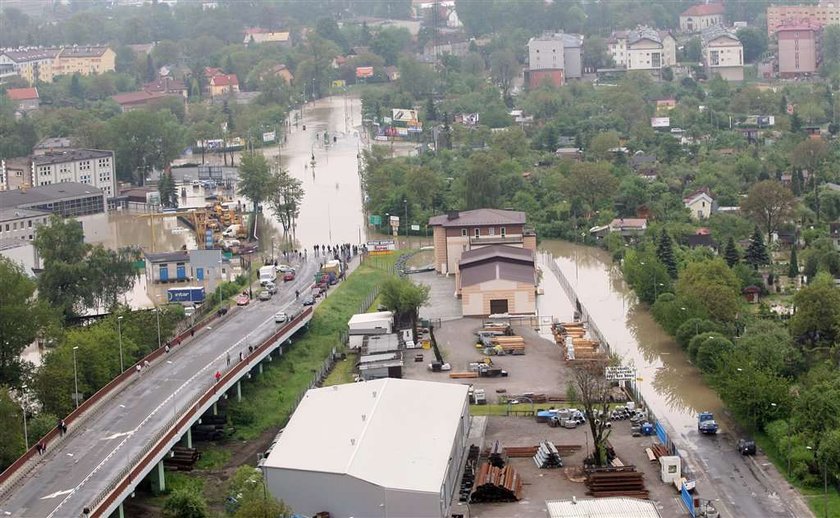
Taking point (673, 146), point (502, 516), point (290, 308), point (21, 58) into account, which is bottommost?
point (502, 516)

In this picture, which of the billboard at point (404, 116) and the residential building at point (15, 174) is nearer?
the residential building at point (15, 174)

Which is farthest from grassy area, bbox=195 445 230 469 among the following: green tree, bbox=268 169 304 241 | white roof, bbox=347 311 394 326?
green tree, bbox=268 169 304 241

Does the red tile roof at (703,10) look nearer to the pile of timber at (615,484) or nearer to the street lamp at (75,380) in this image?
the street lamp at (75,380)

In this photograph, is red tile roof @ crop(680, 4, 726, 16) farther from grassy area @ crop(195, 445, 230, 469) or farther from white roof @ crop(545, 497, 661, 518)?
white roof @ crop(545, 497, 661, 518)

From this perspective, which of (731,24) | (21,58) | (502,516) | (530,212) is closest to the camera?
(502,516)

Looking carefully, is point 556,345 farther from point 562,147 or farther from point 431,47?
point 431,47

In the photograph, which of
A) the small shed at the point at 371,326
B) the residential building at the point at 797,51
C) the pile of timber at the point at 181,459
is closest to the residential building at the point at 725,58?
the residential building at the point at 797,51

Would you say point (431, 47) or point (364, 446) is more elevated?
point (431, 47)

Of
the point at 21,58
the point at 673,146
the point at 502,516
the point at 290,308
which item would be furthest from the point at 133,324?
the point at 21,58
